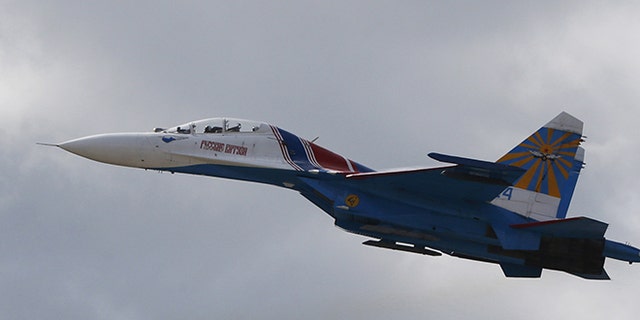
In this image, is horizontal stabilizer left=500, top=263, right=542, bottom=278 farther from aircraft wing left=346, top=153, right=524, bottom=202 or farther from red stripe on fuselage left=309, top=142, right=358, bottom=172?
red stripe on fuselage left=309, top=142, right=358, bottom=172

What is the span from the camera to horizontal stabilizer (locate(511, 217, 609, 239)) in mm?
27453

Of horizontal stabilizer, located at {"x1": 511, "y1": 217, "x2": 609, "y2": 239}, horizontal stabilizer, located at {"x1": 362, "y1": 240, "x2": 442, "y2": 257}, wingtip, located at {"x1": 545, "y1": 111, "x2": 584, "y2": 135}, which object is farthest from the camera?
wingtip, located at {"x1": 545, "y1": 111, "x2": 584, "y2": 135}

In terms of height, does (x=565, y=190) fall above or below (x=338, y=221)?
above

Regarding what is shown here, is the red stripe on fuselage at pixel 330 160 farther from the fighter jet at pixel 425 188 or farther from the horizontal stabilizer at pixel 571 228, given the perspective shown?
the horizontal stabilizer at pixel 571 228

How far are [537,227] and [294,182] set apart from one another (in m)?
6.86

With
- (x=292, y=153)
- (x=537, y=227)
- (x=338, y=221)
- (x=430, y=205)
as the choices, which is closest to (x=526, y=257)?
(x=537, y=227)

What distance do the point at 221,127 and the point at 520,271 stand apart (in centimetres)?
950

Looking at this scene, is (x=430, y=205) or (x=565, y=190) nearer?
(x=430, y=205)

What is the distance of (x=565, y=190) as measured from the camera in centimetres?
3050

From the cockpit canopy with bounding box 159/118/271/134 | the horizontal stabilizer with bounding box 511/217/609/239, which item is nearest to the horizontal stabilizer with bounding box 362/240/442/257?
the horizontal stabilizer with bounding box 511/217/609/239

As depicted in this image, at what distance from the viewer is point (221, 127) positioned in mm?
29984

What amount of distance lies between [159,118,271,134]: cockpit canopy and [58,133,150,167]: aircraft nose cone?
106 cm

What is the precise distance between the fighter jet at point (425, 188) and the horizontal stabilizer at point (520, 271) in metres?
0.03

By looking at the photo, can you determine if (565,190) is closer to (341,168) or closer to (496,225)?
(496,225)
